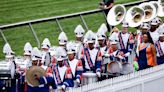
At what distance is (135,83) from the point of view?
13.7 m

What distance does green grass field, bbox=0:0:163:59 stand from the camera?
21.6 meters

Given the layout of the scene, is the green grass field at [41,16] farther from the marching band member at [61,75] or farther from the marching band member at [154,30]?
the marching band member at [61,75]

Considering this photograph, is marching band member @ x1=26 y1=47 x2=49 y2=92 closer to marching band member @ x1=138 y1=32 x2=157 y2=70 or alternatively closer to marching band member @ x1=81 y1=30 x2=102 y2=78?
marching band member @ x1=81 y1=30 x2=102 y2=78

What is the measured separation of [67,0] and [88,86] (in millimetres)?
15336

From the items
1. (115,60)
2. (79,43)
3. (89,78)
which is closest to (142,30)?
(115,60)

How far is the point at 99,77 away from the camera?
14.5m

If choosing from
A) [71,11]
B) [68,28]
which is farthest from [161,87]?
[71,11]

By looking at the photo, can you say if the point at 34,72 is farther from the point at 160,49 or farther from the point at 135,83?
the point at 160,49

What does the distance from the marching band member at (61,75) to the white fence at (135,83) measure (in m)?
0.99

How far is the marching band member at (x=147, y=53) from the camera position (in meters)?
15.1

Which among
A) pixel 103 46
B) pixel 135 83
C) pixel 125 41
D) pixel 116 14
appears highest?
pixel 116 14

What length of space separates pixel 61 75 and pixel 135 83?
55.1 inches

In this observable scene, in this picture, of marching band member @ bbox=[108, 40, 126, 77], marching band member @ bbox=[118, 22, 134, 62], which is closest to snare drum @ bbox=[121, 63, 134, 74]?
marching band member @ bbox=[108, 40, 126, 77]

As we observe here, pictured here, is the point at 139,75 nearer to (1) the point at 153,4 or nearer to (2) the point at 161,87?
(2) the point at 161,87
